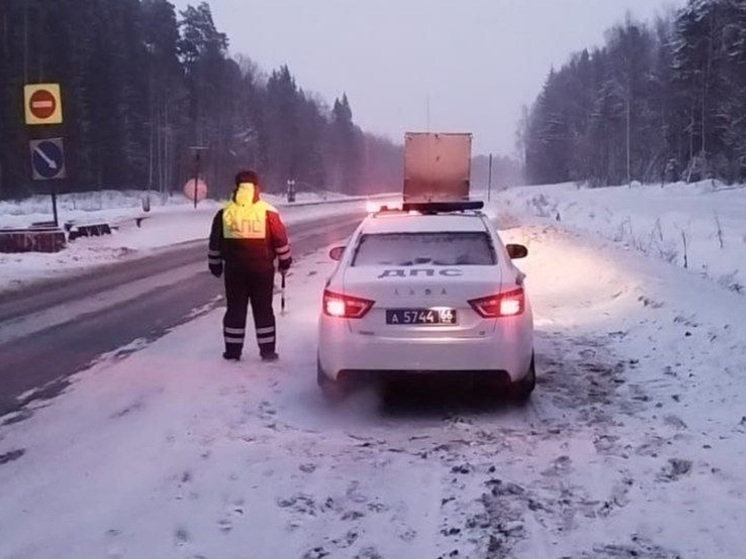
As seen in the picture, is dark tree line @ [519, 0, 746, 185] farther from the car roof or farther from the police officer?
the police officer

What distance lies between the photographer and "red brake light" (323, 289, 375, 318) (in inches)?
268

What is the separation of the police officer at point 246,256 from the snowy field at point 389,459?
1.20 feet

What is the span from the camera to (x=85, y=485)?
5184 mm

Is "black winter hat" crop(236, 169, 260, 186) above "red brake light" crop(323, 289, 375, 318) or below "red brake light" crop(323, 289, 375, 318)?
above

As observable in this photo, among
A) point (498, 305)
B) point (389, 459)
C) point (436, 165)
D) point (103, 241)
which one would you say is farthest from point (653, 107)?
point (389, 459)

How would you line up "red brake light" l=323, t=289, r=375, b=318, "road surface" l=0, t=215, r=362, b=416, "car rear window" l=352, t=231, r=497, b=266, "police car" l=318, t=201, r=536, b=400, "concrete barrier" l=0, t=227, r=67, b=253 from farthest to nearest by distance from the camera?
"concrete barrier" l=0, t=227, r=67, b=253, "road surface" l=0, t=215, r=362, b=416, "car rear window" l=352, t=231, r=497, b=266, "red brake light" l=323, t=289, r=375, b=318, "police car" l=318, t=201, r=536, b=400

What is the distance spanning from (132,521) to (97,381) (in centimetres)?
355

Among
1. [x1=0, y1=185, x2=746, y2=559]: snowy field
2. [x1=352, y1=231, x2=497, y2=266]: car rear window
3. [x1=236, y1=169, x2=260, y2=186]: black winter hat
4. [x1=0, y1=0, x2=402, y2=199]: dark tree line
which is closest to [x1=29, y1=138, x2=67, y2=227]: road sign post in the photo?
[x1=0, y1=185, x2=746, y2=559]: snowy field

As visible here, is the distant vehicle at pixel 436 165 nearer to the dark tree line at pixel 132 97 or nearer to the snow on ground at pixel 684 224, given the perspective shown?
the snow on ground at pixel 684 224

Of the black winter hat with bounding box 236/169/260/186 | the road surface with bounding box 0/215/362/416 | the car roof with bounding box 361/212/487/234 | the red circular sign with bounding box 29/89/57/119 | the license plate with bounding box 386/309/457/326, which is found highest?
the red circular sign with bounding box 29/89/57/119

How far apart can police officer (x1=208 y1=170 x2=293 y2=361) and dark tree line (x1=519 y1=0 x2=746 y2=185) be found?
160ft

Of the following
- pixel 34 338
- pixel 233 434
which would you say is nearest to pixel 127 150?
pixel 34 338

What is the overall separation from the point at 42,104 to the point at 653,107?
234 feet

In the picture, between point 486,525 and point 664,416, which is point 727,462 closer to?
point 664,416
